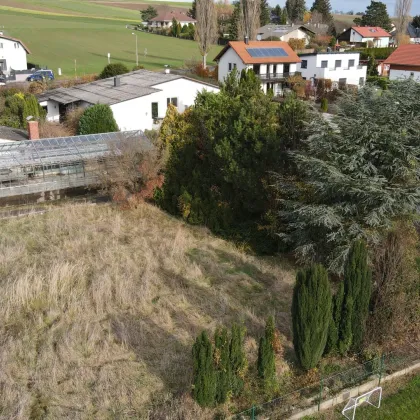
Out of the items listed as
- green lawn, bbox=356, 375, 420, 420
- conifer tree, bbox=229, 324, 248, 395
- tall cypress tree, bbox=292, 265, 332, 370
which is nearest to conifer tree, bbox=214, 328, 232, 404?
conifer tree, bbox=229, 324, 248, 395

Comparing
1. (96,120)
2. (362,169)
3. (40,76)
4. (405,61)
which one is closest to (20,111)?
(96,120)

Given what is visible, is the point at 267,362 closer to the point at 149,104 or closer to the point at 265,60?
the point at 149,104

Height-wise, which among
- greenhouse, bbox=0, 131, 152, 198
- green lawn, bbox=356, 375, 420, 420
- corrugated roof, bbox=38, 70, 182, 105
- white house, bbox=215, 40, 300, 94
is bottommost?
green lawn, bbox=356, 375, 420, 420

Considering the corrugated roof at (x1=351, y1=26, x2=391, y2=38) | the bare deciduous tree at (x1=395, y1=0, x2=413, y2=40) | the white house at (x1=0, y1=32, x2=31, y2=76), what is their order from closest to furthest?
1. the white house at (x1=0, y1=32, x2=31, y2=76)
2. the bare deciduous tree at (x1=395, y1=0, x2=413, y2=40)
3. the corrugated roof at (x1=351, y1=26, x2=391, y2=38)

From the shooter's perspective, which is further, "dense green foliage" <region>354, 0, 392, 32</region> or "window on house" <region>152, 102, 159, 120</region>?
"dense green foliage" <region>354, 0, 392, 32</region>

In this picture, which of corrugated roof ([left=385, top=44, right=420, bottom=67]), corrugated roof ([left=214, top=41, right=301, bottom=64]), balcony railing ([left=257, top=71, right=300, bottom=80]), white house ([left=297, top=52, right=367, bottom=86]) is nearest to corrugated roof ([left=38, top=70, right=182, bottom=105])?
corrugated roof ([left=214, top=41, right=301, bottom=64])

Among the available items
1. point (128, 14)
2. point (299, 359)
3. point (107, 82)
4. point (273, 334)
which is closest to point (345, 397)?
point (299, 359)

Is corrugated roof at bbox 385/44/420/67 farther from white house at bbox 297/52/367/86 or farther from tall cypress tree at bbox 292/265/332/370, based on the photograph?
tall cypress tree at bbox 292/265/332/370

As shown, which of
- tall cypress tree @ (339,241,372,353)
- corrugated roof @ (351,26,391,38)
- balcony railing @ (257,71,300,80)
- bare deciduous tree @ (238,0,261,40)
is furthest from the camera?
corrugated roof @ (351,26,391,38)

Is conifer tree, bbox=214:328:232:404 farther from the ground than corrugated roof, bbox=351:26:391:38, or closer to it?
closer to it
